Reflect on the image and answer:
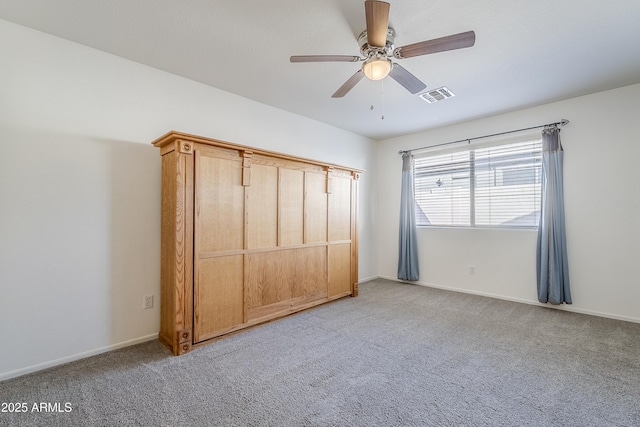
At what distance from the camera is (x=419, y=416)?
5.41ft

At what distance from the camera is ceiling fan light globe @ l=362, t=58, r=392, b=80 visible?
206 cm

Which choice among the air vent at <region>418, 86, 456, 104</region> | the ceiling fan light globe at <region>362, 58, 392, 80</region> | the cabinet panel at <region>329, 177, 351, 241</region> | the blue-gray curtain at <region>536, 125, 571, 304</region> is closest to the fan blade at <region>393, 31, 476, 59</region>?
the ceiling fan light globe at <region>362, 58, 392, 80</region>

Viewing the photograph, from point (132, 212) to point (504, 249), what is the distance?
4.57 meters

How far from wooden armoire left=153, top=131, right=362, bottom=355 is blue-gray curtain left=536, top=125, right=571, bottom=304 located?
262cm

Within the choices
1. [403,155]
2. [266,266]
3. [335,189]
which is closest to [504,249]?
[403,155]

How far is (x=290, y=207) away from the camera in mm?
3309

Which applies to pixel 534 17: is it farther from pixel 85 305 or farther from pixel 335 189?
pixel 85 305

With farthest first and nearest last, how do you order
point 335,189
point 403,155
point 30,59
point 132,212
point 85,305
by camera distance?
point 403,155
point 335,189
point 132,212
point 85,305
point 30,59

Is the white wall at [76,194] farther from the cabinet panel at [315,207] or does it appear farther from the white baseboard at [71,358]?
the cabinet panel at [315,207]

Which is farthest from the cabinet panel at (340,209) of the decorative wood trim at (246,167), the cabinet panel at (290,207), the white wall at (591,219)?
the white wall at (591,219)

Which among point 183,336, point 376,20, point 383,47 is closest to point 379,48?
point 383,47

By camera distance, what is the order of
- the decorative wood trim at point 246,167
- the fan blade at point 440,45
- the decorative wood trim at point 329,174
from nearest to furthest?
the fan blade at point 440,45
the decorative wood trim at point 246,167
the decorative wood trim at point 329,174

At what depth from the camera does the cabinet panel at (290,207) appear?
3.21 meters

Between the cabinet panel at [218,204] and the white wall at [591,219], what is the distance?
3465mm
